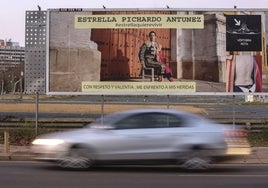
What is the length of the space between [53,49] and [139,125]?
11.5 m

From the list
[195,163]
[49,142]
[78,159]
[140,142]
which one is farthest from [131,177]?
[49,142]

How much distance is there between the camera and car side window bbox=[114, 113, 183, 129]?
38.8 feet

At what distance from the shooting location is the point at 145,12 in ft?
72.5

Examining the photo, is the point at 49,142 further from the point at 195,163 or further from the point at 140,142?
the point at 195,163

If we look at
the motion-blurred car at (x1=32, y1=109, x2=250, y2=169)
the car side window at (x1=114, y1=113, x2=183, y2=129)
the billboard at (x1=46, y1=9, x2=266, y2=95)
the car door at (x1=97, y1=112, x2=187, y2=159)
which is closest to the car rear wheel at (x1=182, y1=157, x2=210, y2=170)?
the motion-blurred car at (x1=32, y1=109, x2=250, y2=169)

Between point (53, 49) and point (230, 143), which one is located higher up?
point (53, 49)

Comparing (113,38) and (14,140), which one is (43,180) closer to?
(14,140)

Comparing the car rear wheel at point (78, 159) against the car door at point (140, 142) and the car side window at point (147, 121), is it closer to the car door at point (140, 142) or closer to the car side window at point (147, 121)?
the car door at point (140, 142)

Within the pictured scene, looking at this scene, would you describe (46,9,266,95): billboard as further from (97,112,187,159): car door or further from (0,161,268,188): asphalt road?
(97,112,187,159): car door

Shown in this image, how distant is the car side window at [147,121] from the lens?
1184 cm

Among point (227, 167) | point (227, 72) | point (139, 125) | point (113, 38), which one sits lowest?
point (227, 167)

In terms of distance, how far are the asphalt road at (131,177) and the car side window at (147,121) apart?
101 centimetres

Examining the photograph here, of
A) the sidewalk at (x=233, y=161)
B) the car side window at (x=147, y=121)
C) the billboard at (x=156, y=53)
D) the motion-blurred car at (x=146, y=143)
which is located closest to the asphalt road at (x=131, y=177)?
the motion-blurred car at (x=146, y=143)

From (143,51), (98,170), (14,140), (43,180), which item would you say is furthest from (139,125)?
(143,51)
